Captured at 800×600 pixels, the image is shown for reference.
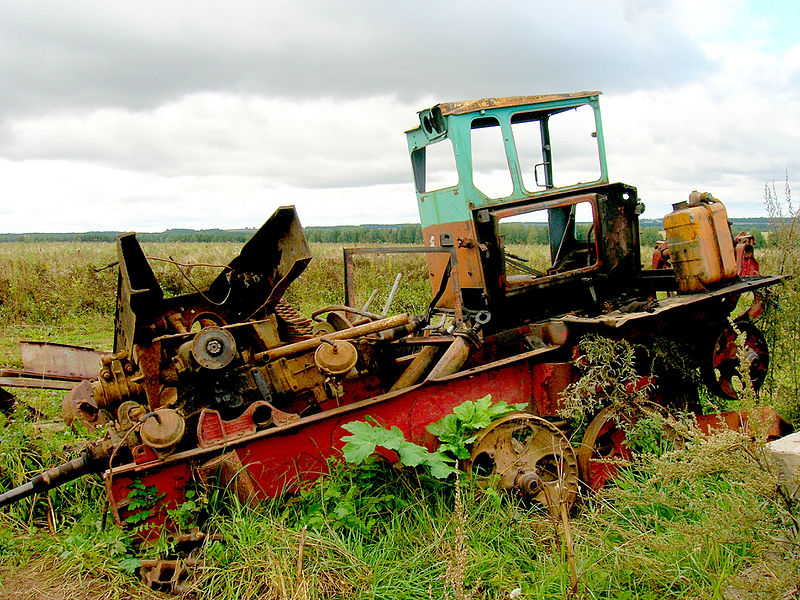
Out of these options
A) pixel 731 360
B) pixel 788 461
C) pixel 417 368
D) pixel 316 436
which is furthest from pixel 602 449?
pixel 316 436

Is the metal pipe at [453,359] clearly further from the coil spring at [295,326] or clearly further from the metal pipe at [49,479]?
the metal pipe at [49,479]

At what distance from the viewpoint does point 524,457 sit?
4.02 m

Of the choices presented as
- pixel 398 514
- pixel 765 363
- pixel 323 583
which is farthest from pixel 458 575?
pixel 765 363

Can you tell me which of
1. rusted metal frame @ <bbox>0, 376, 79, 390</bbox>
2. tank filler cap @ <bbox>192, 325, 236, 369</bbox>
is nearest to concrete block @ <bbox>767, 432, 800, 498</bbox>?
tank filler cap @ <bbox>192, 325, 236, 369</bbox>

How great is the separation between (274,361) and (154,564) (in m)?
1.39

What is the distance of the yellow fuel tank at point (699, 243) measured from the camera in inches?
196

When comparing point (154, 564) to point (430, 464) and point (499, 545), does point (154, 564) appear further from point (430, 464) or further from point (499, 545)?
point (499, 545)

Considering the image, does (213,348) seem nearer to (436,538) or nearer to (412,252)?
(412,252)

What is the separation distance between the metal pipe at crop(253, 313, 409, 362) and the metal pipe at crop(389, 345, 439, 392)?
43cm

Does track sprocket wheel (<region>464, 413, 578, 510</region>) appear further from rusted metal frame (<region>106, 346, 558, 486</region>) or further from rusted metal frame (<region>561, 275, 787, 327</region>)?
rusted metal frame (<region>561, 275, 787, 327</region>)

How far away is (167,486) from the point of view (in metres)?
3.52

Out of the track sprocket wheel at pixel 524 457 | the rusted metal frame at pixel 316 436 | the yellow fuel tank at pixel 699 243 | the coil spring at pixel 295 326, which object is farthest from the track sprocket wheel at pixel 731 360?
the coil spring at pixel 295 326

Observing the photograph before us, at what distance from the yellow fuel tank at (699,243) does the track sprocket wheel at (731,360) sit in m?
0.69

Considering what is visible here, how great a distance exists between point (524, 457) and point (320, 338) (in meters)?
1.56
